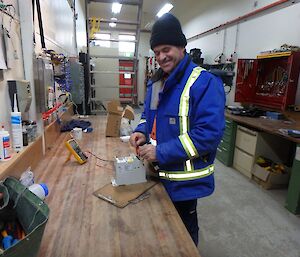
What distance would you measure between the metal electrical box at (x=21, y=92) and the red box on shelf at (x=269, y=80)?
2.99m

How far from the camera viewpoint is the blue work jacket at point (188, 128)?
952 millimetres

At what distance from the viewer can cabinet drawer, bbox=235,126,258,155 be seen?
3.04 meters

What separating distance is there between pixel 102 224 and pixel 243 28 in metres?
4.53

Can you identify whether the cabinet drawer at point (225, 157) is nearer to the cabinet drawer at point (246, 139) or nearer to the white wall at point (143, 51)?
the cabinet drawer at point (246, 139)

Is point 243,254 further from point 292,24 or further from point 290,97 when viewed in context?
point 292,24

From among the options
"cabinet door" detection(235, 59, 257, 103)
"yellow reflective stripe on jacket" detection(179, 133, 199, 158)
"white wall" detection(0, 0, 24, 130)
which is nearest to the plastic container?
"white wall" detection(0, 0, 24, 130)

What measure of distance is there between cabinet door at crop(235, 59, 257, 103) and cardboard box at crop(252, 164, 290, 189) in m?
1.47

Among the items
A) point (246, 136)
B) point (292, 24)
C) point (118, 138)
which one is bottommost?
point (246, 136)

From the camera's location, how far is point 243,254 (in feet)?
5.98

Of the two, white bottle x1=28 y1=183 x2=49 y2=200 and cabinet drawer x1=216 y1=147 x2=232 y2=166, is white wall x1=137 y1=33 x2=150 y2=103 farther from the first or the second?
white bottle x1=28 y1=183 x2=49 y2=200

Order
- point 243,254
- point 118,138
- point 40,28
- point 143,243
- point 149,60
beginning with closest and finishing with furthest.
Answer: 1. point 143,243
2. point 40,28
3. point 243,254
4. point 118,138
5. point 149,60

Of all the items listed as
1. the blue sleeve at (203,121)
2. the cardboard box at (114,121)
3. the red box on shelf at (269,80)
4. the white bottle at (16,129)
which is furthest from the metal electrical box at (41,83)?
the red box on shelf at (269,80)

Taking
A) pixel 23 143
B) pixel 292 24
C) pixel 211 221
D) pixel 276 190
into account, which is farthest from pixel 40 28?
pixel 292 24

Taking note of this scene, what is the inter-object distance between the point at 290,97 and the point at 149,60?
6280mm
